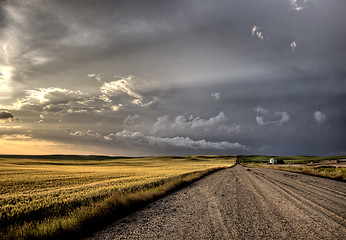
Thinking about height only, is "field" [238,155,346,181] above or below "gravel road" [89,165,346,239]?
below

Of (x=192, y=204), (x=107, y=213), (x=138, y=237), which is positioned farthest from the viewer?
(x=192, y=204)

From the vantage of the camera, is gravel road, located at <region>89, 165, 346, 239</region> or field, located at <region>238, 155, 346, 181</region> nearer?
gravel road, located at <region>89, 165, 346, 239</region>

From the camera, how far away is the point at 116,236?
18.7 ft

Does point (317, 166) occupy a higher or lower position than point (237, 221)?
lower

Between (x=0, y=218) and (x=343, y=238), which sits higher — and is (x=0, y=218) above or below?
below

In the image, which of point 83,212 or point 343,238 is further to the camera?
point 83,212

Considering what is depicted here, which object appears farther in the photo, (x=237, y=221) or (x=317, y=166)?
(x=317, y=166)

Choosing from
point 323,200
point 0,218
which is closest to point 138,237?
point 0,218

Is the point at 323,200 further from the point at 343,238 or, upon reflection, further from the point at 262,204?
the point at 343,238

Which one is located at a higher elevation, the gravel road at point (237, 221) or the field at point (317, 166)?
the gravel road at point (237, 221)

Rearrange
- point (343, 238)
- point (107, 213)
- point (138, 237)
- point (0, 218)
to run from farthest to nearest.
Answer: point (0, 218)
point (107, 213)
point (138, 237)
point (343, 238)

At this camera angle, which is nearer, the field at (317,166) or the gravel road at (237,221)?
the gravel road at (237,221)

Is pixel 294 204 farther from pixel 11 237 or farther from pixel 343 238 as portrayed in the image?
pixel 11 237

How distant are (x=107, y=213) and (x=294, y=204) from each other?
7.72 meters
